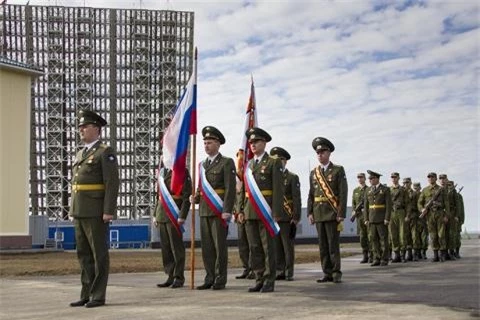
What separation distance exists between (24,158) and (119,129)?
4083cm

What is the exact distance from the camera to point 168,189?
354 inches

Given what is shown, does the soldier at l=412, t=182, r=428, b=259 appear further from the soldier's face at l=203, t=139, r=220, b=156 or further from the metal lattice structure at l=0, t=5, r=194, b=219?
the metal lattice structure at l=0, t=5, r=194, b=219

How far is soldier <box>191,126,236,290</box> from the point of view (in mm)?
8219

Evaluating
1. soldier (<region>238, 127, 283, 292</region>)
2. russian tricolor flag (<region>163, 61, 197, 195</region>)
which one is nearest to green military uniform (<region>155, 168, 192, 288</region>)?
russian tricolor flag (<region>163, 61, 197, 195</region>)

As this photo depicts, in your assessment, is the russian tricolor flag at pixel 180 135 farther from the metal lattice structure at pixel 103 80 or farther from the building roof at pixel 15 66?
the metal lattice structure at pixel 103 80

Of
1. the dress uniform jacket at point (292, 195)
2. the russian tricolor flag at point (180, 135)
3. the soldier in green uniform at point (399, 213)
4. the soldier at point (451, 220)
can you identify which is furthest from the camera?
the soldier in green uniform at point (399, 213)

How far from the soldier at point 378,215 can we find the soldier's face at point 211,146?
218 inches

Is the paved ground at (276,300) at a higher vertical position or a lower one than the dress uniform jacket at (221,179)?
lower

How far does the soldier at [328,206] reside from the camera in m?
9.00

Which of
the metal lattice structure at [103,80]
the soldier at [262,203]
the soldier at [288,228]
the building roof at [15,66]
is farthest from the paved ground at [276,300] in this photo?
the metal lattice structure at [103,80]

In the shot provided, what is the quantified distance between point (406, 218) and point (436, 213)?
93cm

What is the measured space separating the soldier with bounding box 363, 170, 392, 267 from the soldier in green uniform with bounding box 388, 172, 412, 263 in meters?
1.50

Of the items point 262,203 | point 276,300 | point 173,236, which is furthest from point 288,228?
point 276,300

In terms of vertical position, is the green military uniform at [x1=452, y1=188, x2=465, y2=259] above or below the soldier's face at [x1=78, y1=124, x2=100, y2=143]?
below
